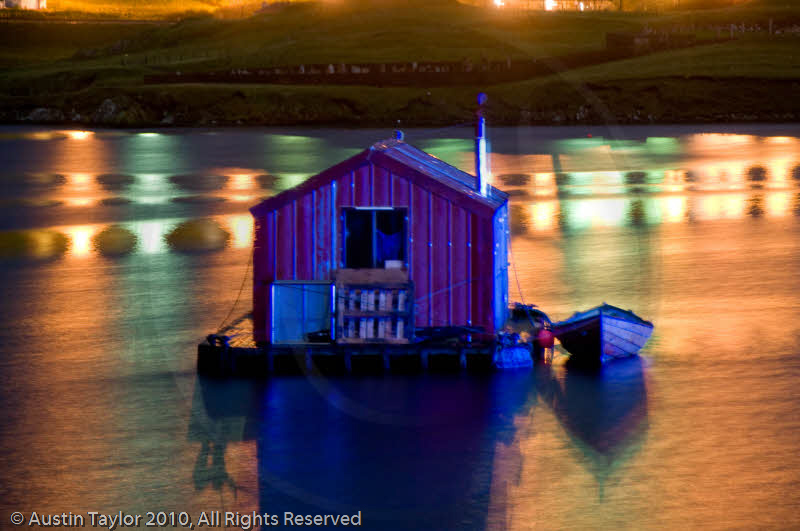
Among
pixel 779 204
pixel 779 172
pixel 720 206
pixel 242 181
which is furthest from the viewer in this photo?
pixel 779 172

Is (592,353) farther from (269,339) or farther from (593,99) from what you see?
(593,99)

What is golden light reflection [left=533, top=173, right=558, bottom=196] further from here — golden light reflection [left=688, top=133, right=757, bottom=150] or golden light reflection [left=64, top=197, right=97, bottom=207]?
golden light reflection [left=688, top=133, right=757, bottom=150]

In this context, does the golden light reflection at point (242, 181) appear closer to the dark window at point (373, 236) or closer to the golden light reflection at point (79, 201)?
the golden light reflection at point (79, 201)

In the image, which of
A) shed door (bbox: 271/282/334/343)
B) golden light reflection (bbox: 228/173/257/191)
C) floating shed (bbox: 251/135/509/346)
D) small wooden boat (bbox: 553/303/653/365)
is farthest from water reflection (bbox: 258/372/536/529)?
golden light reflection (bbox: 228/173/257/191)

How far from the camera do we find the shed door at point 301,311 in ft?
67.7

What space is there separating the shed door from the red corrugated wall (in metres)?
0.18

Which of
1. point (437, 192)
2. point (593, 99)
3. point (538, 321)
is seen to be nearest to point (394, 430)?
point (437, 192)

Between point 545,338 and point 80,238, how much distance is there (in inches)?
785

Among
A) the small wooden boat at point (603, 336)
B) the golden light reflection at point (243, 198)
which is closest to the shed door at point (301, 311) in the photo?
the small wooden boat at point (603, 336)

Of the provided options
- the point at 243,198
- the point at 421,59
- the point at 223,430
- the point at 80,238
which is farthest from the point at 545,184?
the point at 421,59

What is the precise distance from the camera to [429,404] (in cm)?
1900

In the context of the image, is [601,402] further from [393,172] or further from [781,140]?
[781,140]

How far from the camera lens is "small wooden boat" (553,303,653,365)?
70.6 ft

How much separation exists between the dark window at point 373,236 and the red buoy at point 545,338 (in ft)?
10.0
